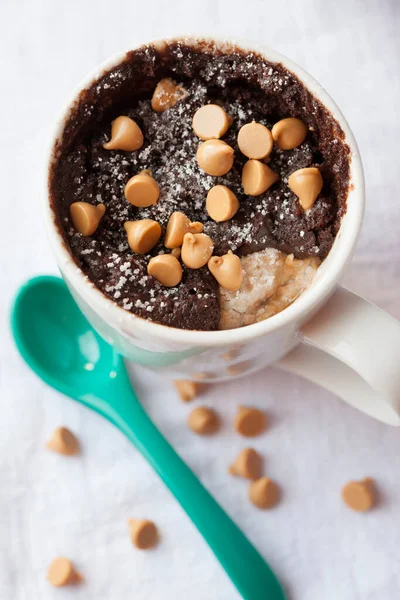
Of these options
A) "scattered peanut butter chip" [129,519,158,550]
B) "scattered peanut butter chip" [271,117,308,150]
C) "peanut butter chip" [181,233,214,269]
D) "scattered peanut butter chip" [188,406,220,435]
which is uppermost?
"scattered peanut butter chip" [271,117,308,150]

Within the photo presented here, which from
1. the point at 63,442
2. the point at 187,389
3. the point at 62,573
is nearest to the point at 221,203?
the point at 187,389

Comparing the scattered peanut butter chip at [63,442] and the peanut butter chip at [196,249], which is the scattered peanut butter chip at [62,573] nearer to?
the scattered peanut butter chip at [63,442]

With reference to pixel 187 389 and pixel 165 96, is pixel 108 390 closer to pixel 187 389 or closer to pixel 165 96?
pixel 187 389

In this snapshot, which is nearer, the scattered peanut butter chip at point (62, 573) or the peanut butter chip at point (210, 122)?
the peanut butter chip at point (210, 122)

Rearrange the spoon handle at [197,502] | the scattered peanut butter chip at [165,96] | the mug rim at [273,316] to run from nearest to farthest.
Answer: the mug rim at [273,316]
the scattered peanut butter chip at [165,96]
the spoon handle at [197,502]

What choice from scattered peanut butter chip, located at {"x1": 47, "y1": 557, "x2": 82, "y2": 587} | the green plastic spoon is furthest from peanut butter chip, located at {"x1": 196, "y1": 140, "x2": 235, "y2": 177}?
scattered peanut butter chip, located at {"x1": 47, "y1": 557, "x2": 82, "y2": 587}

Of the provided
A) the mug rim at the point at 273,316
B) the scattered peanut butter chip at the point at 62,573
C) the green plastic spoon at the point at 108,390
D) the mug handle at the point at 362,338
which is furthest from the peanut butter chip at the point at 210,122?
the scattered peanut butter chip at the point at 62,573

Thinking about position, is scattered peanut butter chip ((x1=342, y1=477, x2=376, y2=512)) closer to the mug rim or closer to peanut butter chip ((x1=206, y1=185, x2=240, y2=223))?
the mug rim
